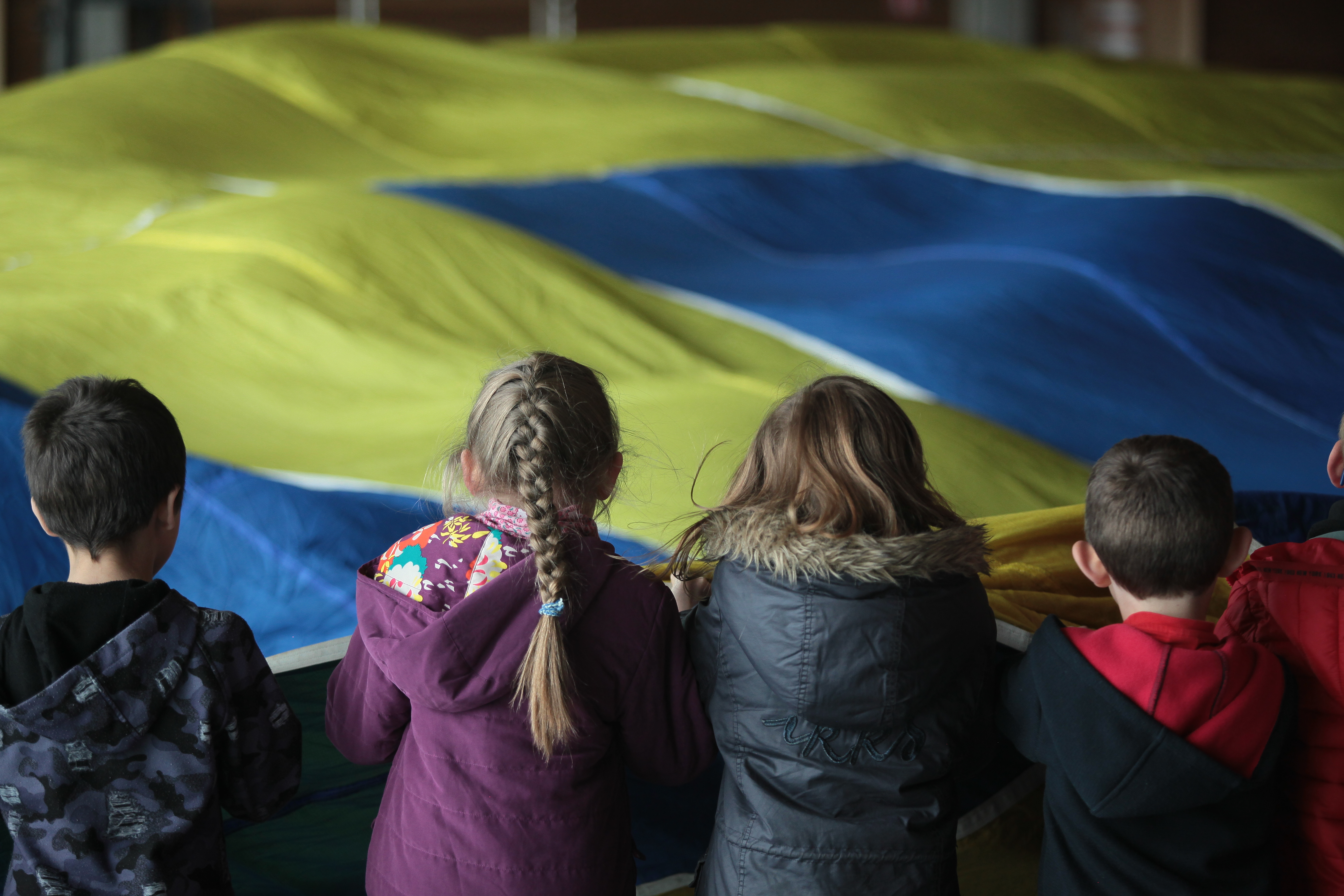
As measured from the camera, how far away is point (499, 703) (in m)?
0.99

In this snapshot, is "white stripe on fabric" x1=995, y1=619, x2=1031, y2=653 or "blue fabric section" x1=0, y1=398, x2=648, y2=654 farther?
"blue fabric section" x1=0, y1=398, x2=648, y2=654

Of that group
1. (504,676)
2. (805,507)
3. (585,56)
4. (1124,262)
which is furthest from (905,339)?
(585,56)

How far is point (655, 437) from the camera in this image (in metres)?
1.58

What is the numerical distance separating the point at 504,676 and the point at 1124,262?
1761 millimetres

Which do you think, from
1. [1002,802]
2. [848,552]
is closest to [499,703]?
[848,552]

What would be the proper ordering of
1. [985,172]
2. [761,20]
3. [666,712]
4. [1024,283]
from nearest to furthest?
[666,712]
[1024,283]
[985,172]
[761,20]

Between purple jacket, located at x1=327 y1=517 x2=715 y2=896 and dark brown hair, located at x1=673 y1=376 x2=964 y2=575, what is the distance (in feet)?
0.45

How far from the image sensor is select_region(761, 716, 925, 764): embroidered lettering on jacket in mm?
990

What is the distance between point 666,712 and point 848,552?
211 millimetres

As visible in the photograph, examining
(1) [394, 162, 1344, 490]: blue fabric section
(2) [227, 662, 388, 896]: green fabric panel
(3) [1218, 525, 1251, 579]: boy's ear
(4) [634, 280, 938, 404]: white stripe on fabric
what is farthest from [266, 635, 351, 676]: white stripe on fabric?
(1) [394, 162, 1344, 490]: blue fabric section

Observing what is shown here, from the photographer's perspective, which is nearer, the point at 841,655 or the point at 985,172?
the point at 841,655

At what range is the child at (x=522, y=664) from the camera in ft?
3.15

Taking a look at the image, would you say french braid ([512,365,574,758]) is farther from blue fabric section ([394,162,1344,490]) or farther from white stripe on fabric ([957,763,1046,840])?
blue fabric section ([394,162,1344,490])

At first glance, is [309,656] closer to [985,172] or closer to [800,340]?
[800,340]
